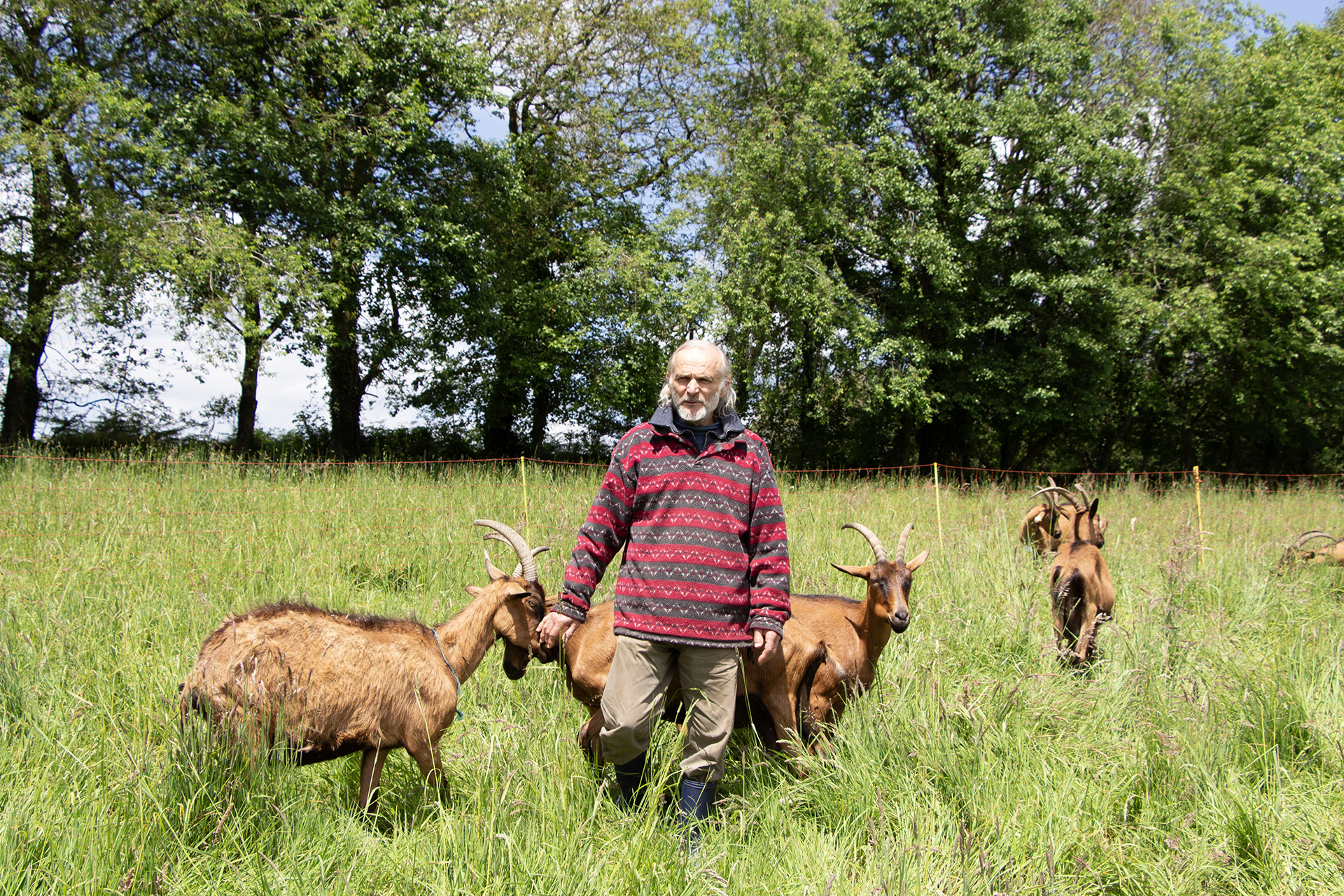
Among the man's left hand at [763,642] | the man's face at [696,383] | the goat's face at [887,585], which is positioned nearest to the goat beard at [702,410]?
the man's face at [696,383]

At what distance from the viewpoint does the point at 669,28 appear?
22.3 m

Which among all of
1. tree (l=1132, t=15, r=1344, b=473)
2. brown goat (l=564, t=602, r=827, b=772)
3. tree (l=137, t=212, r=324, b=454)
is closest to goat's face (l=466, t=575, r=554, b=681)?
brown goat (l=564, t=602, r=827, b=772)

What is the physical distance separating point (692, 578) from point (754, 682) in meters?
0.97

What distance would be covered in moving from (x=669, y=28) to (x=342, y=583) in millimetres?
20740

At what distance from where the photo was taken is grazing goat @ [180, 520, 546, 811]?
3270 millimetres

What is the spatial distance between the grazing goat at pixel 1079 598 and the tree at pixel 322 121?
13.6 meters

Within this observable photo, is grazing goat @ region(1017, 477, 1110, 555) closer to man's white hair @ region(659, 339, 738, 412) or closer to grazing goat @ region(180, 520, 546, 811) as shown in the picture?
man's white hair @ region(659, 339, 738, 412)

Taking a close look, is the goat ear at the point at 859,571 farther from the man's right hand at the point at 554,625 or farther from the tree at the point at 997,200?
the tree at the point at 997,200

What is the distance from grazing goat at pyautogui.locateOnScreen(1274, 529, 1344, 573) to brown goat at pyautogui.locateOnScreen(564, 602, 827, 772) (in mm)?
6856

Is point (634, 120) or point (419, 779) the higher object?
point (634, 120)

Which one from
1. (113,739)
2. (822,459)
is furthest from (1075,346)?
(113,739)

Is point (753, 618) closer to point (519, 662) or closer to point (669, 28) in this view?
point (519, 662)

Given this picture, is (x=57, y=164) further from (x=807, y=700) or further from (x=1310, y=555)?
(x=1310, y=555)

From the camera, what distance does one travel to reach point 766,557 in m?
3.41
